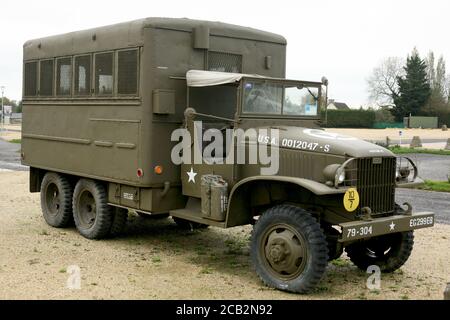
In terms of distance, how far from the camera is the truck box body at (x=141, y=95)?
842 cm

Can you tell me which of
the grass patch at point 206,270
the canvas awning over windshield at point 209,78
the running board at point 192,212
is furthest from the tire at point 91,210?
the canvas awning over windshield at point 209,78

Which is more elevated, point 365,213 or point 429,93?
point 429,93

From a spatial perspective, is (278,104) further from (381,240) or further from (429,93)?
(429,93)

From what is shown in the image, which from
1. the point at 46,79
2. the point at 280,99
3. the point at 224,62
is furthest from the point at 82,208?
the point at 280,99

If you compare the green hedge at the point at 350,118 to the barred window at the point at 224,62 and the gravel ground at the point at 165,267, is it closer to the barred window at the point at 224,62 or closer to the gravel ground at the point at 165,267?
the gravel ground at the point at 165,267

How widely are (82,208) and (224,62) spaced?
11.1ft

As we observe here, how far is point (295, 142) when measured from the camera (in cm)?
724

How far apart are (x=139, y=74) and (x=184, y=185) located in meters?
1.64

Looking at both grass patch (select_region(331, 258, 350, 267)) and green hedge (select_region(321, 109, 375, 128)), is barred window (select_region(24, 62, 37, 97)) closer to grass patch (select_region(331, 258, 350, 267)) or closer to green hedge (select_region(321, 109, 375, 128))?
grass patch (select_region(331, 258, 350, 267))

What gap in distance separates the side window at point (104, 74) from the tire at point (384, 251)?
417cm

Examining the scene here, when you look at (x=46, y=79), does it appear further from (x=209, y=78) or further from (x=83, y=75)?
(x=209, y=78)

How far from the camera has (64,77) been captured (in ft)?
34.0
